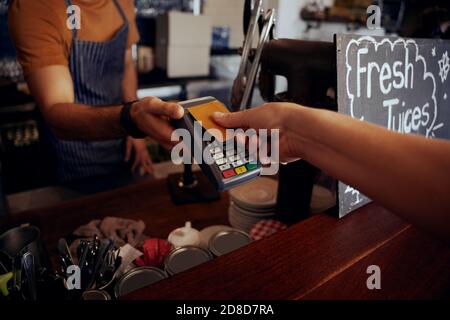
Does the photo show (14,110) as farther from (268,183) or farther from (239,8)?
(239,8)

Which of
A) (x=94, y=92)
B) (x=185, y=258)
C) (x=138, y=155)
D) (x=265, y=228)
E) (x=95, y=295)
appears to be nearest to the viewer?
(x=95, y=295)

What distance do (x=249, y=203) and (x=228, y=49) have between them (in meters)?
3.47

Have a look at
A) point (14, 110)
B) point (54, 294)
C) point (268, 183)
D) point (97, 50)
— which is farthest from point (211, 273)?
point (14, 110)

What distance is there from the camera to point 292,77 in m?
0.94

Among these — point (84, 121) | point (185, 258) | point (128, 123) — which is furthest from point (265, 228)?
point (84, 121)

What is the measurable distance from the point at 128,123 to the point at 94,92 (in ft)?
2.82

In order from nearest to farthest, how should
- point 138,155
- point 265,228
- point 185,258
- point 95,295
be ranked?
point 95,295
point 185,258
point 265,228
point 138,155

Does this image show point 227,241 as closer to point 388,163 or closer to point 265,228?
point 265,228

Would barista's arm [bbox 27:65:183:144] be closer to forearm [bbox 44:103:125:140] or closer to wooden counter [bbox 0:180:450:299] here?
forearm [bbox 44:103:125:140]

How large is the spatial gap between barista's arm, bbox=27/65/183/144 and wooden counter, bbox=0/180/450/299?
1.15ft

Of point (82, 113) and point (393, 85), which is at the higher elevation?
point (393, 85)

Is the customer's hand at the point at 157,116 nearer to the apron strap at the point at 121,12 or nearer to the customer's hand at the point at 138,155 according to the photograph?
the customer's hand at the point at 138,155

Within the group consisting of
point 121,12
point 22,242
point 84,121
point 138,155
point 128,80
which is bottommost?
point 138,155

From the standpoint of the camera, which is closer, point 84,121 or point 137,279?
point 137,279
